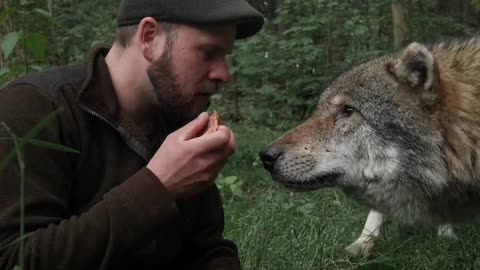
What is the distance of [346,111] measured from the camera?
317 cm

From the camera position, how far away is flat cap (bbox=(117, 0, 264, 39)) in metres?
2.36

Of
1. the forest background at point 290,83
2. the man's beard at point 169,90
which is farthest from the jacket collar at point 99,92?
the forest background at point 290,83

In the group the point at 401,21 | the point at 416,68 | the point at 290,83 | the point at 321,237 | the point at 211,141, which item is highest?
the point at 211,141

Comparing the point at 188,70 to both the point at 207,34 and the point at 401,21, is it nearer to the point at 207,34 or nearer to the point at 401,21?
the point at 207,34

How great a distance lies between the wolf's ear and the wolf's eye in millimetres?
280

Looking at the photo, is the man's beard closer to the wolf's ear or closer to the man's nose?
the man's nose

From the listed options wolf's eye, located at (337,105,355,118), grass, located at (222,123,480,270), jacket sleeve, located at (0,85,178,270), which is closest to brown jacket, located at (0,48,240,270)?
jacket sleeve, located at (0,85,178,270)

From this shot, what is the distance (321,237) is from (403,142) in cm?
119

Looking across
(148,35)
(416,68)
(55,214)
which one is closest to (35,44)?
(148,35)

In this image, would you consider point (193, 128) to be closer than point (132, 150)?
Yes

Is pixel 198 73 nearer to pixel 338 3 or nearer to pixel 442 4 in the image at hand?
pixel 338 3

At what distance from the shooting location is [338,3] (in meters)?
10.4

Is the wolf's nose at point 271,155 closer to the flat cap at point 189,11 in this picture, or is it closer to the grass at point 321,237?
the grass at point 321,237

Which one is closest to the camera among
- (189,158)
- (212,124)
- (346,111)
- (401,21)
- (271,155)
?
(189,158)
